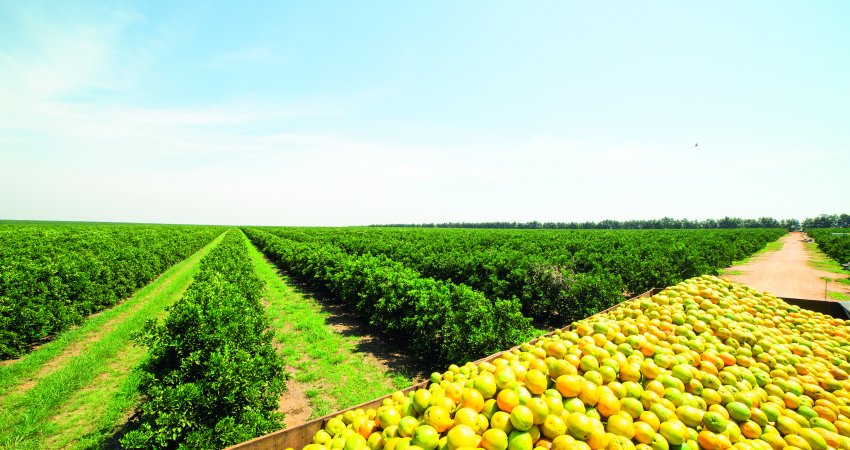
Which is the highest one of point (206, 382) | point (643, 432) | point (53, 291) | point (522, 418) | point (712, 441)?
point (522, 418)

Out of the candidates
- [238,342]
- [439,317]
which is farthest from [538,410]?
[439,317]

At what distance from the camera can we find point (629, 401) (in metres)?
2.82

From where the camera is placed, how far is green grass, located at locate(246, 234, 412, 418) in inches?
297

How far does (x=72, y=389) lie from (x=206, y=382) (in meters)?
6.02

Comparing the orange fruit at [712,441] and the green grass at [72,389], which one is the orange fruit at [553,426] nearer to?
the orange fruit at [712,441]

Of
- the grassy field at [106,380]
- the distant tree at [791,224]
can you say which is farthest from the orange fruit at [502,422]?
the distant tree at [791,224]

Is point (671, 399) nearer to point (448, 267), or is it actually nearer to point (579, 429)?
point (579, 429)

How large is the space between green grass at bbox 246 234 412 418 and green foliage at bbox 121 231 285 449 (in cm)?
201

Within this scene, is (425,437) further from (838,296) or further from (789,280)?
(789,280)

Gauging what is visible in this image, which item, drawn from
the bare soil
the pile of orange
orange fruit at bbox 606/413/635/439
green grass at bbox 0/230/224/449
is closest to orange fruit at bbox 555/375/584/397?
the pile of orange

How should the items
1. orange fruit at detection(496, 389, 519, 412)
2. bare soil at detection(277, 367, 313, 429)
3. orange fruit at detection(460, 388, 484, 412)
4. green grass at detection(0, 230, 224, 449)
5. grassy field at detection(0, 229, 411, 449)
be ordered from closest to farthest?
1. orange fruit at detection(496, 389, 519, 412)
2. orange fruit at detection(460, 388, 484, 412)
3. green grass at detection(0, 230, 224, 449)
4. grassy field at detection(0, 229, 411, 449)
5. bare soil at detection(277, 367, 313, 429)

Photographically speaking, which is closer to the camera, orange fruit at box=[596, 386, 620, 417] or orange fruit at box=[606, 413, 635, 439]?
orange fruit at box=[606, 413, 635, 439]

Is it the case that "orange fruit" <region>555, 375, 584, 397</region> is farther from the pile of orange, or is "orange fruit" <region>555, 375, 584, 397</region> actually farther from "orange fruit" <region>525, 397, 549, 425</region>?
"orange fruit" <region>525, 397, 549, 425</region>

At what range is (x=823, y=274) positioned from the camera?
25.9 m
